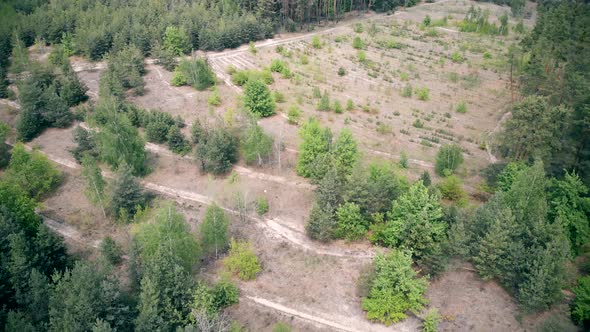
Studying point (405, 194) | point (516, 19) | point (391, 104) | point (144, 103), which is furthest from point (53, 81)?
point (516, 19)

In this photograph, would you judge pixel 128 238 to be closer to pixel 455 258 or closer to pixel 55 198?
pixel 55 198

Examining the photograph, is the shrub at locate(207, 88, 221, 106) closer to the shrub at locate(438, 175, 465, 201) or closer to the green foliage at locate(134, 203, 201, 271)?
the green foliage at locate(134, 203, 201, 271)

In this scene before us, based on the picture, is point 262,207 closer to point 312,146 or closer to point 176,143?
point 312,146

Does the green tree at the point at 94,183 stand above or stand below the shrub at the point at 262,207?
above

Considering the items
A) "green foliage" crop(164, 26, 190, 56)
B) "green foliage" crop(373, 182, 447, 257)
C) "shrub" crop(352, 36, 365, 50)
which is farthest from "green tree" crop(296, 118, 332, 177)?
Result: "shrub" crop(352, 36, 365, 50)

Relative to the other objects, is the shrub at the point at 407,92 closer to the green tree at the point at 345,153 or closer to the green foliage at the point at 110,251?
the green tree at the point at 345,153

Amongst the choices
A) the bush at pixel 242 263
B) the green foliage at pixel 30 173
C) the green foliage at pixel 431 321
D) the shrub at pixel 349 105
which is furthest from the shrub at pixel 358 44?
the green foliage at pixel 431 321
